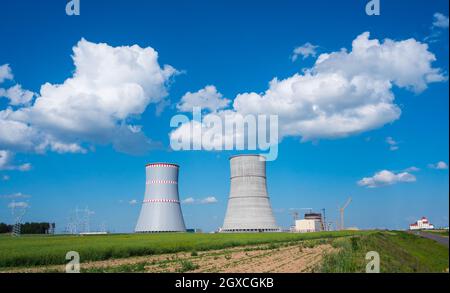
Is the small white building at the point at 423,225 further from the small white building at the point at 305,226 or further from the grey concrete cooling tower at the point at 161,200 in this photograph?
the grey concrete cooling tower at the point at 161,200

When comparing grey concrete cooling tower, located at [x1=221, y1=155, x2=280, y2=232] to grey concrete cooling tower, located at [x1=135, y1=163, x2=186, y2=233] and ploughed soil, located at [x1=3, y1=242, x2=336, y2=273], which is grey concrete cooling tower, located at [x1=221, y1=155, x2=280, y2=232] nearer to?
grey concrete cooling tower, located at [x1=135, y1=163, x2=186, y2=233]

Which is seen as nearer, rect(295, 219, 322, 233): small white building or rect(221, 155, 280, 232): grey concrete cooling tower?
rect(221, 155, 280, 232): grey concrete cooling tower

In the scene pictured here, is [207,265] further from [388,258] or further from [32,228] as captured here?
[32,228]

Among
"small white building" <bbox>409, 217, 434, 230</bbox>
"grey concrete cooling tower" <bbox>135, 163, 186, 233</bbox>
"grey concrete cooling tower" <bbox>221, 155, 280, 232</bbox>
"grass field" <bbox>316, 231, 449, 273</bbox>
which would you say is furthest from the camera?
"small white building" <bbox>409, 217, 434, 230</bbox>

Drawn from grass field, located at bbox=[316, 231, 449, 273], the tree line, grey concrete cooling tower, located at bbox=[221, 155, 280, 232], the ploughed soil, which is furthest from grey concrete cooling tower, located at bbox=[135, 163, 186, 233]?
the tree line

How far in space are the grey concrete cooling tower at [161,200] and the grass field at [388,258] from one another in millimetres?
18746

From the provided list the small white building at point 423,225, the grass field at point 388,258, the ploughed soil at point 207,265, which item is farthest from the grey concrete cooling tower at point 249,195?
the small white building at point 423,225

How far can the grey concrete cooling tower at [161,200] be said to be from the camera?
43.2 meters

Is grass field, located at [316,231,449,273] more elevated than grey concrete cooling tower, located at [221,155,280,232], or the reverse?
grey concrete cooling tower, located at [221,155,280,232]

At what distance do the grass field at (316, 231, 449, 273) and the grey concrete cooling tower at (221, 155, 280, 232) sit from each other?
14.3 meters

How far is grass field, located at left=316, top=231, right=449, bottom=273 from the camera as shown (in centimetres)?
1361

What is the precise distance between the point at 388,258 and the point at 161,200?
28227mm
